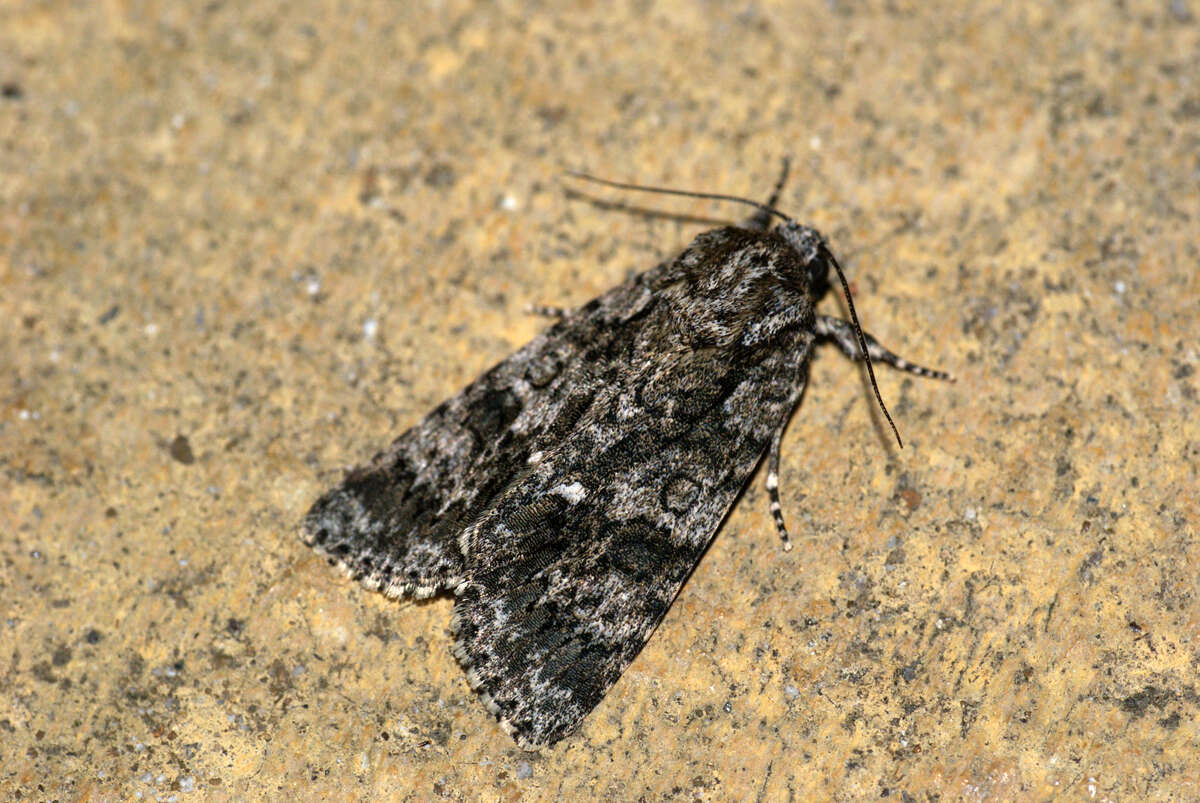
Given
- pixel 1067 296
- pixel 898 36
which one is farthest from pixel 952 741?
pixel 898 36

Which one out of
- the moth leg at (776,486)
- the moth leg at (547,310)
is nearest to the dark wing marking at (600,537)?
the moth leg at (776,486)

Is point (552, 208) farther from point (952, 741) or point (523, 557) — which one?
point (952, 741)

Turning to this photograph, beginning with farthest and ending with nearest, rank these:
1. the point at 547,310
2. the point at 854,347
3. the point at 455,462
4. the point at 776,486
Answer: the point at 547,310 < the point at 854,347 < the point at 776,486 < the point at 455,462

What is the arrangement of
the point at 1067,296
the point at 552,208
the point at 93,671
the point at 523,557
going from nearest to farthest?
the point at 523,557, the point at 93,671, the point at 1067,296, the point at 552,208

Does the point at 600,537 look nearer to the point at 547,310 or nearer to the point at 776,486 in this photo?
the point at 776,486

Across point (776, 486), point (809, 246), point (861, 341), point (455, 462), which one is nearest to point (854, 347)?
point (861, 341)

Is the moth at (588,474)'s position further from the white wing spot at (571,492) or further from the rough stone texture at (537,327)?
the rough stone texture at (537,327)
